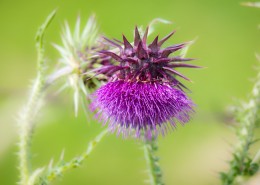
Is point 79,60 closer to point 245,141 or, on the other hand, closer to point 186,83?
point 245,141

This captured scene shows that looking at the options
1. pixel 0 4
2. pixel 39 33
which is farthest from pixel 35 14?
pixel 39 33

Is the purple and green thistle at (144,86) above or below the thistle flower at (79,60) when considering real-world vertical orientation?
below

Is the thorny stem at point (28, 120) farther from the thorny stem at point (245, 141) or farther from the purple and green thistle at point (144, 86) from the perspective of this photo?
the thorny stem at point (245, 141)

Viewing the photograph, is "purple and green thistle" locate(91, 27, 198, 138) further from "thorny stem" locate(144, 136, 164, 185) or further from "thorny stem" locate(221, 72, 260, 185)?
"thorny stem" locate(221, 72, 260, 185)

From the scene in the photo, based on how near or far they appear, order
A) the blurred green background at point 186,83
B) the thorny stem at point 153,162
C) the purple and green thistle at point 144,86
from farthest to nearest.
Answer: the blurred green background at point 186,83, the thorny stem at point 153,162, the purple and green thistle at point 144,86

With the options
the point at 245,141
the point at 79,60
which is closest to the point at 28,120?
the point at 79,60

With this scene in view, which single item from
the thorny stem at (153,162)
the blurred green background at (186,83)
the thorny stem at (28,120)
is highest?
the blurred green background at (186,83)

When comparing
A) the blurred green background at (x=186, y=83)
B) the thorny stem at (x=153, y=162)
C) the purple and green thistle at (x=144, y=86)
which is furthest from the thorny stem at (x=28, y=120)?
the blurred green background at (x=186, y=83)
